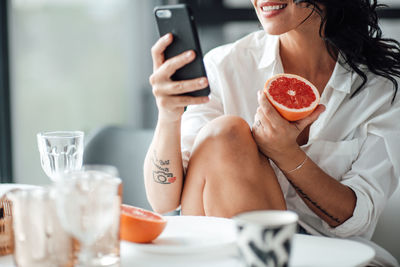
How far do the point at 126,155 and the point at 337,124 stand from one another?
99 centimetres

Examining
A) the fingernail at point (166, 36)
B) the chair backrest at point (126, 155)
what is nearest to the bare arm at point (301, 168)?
the fingernail at point (166, 36)

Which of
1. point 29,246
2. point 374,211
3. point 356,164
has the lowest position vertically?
point 374,211

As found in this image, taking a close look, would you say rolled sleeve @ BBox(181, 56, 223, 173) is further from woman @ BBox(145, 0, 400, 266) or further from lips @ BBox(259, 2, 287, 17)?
lips @ BBox(259, 2, 287, 17)

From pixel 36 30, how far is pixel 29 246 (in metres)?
2.56

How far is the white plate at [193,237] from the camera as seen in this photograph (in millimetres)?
999

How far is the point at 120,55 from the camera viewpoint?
3434 mm

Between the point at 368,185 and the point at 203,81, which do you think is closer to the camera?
the point at 203,81

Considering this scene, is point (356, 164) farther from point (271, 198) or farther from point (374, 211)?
point (271, 198)

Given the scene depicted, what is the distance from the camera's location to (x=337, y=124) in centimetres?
171

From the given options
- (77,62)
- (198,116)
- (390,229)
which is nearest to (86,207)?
(198,116)

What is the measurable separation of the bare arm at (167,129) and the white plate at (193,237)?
0.29m

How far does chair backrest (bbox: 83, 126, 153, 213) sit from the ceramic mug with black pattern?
1.48 meters

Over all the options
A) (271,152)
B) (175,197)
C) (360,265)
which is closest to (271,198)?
(271,152)

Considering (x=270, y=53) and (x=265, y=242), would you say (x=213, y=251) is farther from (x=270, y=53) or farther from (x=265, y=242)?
(x=270, y=53)
